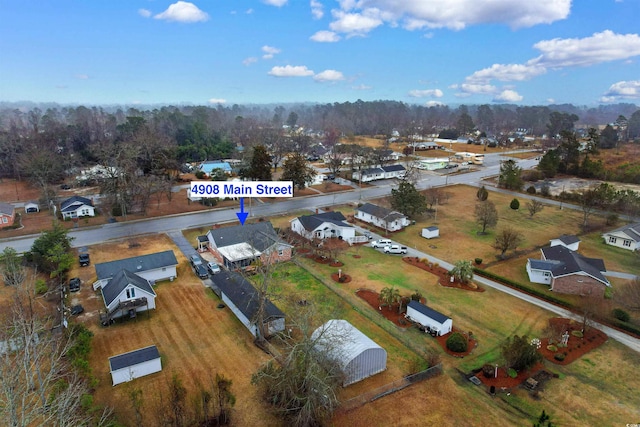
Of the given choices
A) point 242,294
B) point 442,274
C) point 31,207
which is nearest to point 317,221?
point 442,274

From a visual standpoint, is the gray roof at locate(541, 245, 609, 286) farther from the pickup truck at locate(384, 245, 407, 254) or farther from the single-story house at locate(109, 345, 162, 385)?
the single-story house at locate(109, 345, 162, 385)

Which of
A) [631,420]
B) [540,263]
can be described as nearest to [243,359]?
[631,420]

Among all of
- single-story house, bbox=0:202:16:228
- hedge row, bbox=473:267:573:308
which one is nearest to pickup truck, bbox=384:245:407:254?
hedge row, bbox=473:267:573:308

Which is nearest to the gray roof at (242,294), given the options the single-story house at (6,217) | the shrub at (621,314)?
the shrub at (621,314)

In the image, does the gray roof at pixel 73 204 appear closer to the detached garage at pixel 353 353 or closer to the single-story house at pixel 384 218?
the single-story house at pixel 384 218

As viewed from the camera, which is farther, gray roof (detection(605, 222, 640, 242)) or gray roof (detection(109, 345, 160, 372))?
gray roof (detection(605, 222, 640, 242))

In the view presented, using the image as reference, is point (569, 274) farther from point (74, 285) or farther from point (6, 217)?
point (6, 217)
